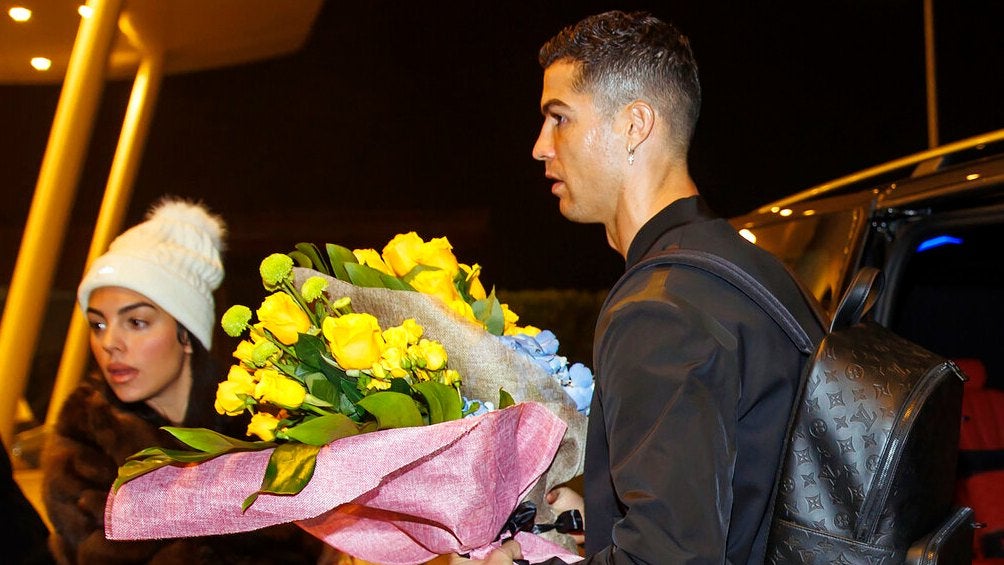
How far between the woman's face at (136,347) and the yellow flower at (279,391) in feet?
5.43

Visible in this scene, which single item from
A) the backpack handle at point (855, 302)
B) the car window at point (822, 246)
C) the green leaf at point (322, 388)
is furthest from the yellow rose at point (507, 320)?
the car window at point (822, 246)

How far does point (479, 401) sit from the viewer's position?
6.07 ft

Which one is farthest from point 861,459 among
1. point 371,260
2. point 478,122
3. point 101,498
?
point 478,122

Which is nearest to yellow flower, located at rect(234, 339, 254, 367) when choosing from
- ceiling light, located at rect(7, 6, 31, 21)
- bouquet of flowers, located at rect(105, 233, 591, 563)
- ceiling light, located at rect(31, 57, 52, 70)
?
bouquet of flowers, located at rect(105, 233, 591, 563)

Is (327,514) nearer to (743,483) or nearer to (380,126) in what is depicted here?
(743,483)

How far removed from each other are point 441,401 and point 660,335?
422mm

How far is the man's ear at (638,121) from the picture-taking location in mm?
1856

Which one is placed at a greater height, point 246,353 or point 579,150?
point 579,150

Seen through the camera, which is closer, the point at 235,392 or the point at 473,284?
the point at 235,392

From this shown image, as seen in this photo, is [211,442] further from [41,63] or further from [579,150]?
[41,63]

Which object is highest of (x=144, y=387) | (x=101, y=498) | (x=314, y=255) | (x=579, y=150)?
(x=579, y=150)

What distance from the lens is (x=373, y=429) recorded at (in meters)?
1.75

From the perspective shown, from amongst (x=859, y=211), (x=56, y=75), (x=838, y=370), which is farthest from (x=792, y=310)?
(x=56, y=75)

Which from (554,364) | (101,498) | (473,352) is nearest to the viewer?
(473,352)
